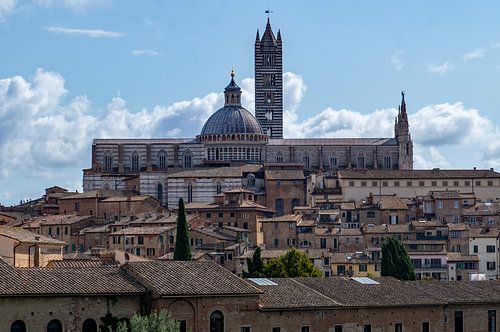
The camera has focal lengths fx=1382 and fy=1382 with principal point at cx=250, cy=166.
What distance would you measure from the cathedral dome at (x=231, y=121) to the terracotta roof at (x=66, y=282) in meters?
83.7

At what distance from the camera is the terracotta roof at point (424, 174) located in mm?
101375

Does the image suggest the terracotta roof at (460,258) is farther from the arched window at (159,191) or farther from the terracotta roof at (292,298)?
the terracotta roof at (292,298)

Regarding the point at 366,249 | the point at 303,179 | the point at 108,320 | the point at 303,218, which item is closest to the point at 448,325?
the point at 108,320

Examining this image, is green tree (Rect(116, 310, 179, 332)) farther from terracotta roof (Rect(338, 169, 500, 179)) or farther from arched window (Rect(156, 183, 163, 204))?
arched window (Rect(156, 183, 163, 204))

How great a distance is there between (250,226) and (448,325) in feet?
169

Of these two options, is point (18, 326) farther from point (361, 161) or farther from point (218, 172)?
point (361, 161)

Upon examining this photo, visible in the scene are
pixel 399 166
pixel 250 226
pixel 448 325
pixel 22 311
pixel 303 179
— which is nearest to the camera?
pixel 22 311

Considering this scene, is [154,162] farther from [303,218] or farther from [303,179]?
[303,218]

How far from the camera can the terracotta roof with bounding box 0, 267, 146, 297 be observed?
32094 millimetres

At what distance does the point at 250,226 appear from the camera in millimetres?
91312

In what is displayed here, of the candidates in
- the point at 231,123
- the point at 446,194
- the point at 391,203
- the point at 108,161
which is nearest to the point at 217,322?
the point at 391,203

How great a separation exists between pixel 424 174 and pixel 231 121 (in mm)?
22629

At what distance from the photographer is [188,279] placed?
1375 inches

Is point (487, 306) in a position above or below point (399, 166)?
below
